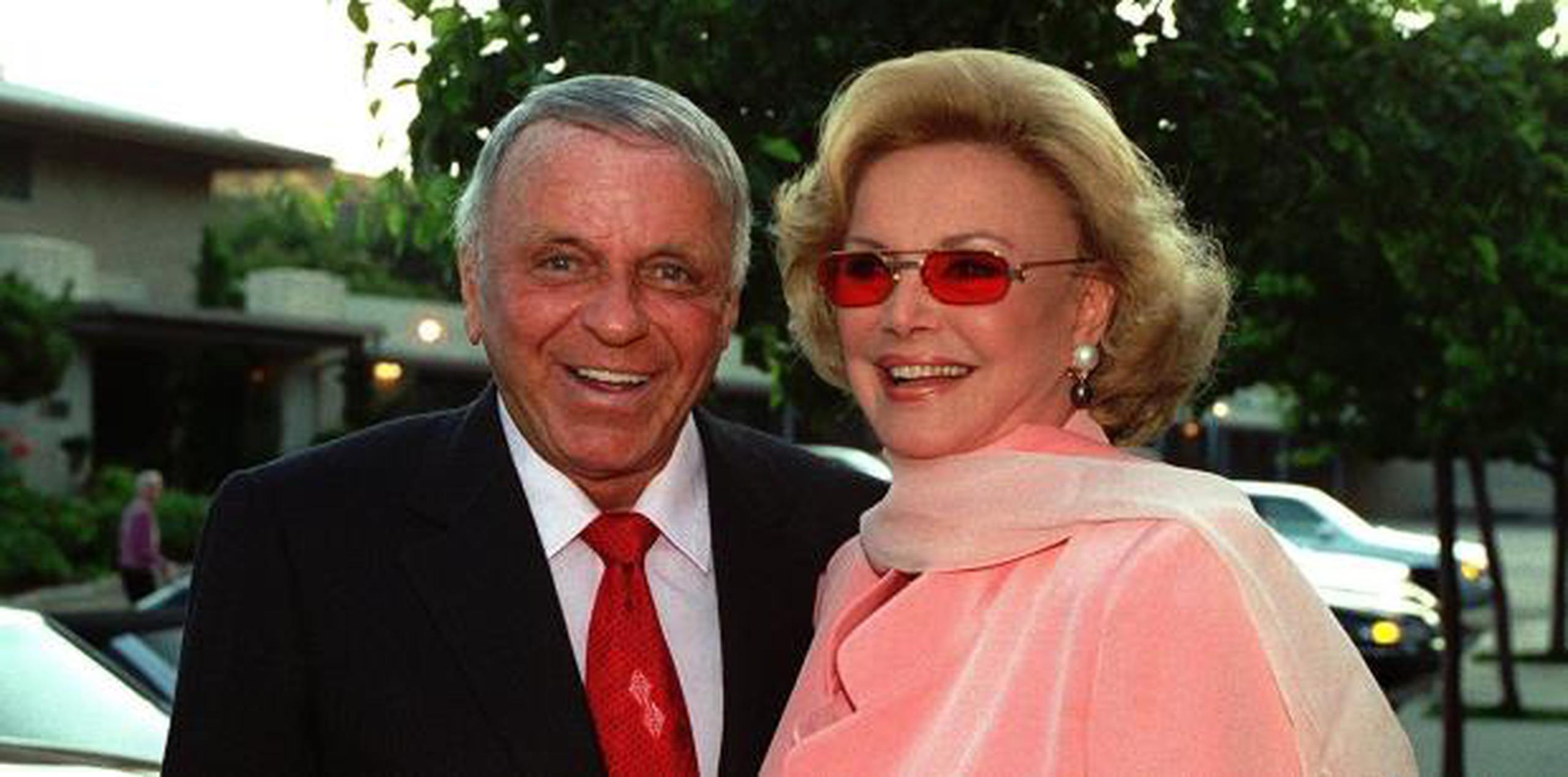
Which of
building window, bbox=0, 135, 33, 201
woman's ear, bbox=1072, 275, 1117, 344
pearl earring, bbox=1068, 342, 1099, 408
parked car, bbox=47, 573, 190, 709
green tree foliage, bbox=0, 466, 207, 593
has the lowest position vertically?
green tree foliage, bbox=0, 466, 207, 593

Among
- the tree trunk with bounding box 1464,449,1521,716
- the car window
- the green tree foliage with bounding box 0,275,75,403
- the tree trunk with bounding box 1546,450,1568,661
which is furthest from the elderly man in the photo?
the green tree foliage with bounding box 0,275,75,403

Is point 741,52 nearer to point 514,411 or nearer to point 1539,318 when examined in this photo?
point 514,411

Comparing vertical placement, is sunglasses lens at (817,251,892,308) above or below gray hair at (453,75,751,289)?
below

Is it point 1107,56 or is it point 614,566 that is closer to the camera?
point 614,566

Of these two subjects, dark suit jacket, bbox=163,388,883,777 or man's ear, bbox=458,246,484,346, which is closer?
dark suit jacket, bbox=163,388,883,777

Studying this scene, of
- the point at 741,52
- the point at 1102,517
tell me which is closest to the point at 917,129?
the point at 1102,517

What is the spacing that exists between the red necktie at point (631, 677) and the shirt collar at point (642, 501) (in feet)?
0.16

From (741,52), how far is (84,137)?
31992 millimetres

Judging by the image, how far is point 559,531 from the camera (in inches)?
128

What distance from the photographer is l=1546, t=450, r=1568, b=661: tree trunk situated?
67.8ft

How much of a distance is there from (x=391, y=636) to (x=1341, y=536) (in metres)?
21.0

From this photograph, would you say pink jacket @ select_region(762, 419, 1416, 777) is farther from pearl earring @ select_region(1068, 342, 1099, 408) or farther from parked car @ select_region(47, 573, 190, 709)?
parked car @ select_region(47, 573, 190, 709)

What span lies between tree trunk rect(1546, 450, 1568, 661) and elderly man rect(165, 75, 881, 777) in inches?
689

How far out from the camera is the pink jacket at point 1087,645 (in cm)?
248
